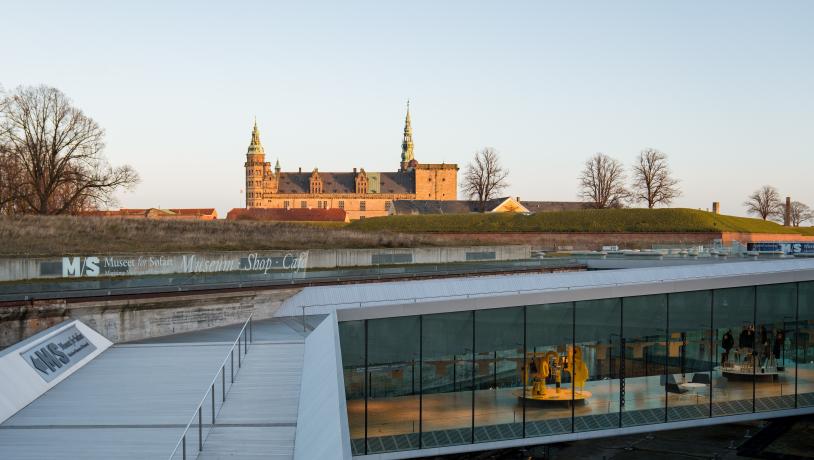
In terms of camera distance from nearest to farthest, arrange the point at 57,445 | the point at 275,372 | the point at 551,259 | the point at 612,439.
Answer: the point at 57,445 → the point at 275,372 → the point at 612,439 → the point at 551,259

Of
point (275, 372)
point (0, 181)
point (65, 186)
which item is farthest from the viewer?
point (65, 186)

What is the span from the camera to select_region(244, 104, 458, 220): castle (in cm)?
16288

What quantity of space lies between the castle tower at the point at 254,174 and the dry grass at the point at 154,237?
374ft

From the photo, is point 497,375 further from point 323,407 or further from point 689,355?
point 323,407

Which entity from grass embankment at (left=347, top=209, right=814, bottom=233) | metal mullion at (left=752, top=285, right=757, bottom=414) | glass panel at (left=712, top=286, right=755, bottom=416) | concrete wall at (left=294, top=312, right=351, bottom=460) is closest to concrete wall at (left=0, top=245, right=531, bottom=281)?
concrete wall at (left=294, top=312, right=351, bottom=460)

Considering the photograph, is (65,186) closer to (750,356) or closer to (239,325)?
(239,325)

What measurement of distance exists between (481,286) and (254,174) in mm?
147716

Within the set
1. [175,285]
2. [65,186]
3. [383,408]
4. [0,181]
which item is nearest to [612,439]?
[383,408]

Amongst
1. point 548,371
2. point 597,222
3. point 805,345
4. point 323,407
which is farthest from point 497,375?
point 597,222

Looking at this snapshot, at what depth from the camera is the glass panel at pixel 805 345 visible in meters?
24.5

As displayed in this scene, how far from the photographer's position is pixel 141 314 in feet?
70.5

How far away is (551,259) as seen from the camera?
35812mm

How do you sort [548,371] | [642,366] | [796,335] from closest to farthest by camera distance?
[548,371] < [642,366] < [796,335]

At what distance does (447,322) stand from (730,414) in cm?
942
